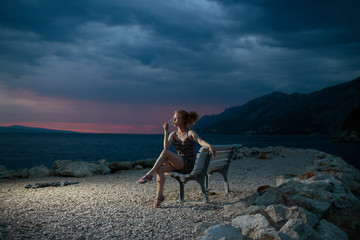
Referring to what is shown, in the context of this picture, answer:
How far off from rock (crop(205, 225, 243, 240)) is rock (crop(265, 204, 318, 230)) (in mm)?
759

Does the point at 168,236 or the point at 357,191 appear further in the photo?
the point at 357,191

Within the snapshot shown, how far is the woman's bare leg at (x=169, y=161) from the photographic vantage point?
5.18 meters

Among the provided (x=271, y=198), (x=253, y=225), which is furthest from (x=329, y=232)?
(x=253, y=225)

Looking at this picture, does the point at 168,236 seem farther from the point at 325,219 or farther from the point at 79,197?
the point at 79,197

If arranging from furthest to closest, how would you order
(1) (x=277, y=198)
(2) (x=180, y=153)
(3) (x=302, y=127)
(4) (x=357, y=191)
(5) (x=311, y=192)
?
(3) (x=302, y=127)
(4) (x=357, y=191)
(2) (x=180, y=153)
(5) (x=311, y=192)
(1) (x=277, y=198)

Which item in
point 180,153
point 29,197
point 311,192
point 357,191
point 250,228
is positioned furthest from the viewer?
point 357,191

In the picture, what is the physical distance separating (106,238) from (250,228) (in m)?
1.94

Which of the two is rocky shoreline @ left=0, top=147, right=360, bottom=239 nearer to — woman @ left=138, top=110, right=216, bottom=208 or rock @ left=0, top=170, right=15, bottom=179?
woman @ left=138, top=110, right=216, bottom=208

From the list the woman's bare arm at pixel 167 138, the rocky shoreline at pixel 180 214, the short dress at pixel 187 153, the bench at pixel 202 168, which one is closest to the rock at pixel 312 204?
the rocky shoreline at pixel 180 214

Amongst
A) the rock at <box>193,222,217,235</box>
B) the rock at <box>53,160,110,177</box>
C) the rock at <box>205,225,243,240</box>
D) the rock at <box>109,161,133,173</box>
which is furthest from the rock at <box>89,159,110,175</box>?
the rock at <box>205,225,243,240</box>

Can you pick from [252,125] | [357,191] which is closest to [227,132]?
[252,125]

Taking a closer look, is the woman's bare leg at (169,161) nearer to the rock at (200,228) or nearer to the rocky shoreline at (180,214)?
the rocky shoreline at (180,214)

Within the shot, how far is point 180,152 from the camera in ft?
18.3

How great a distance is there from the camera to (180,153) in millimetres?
5586
